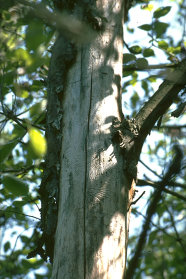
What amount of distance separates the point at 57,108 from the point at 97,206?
70cm

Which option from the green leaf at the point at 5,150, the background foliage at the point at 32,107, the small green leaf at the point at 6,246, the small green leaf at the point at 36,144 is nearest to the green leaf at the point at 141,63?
the background foliage at the point at 32,107

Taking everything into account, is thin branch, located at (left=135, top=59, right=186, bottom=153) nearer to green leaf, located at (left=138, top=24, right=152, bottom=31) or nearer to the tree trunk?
the tree trunk

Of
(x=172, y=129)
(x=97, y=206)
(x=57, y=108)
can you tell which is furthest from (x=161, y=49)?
(x=97, y=206)

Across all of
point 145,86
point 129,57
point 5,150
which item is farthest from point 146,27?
point 5,150

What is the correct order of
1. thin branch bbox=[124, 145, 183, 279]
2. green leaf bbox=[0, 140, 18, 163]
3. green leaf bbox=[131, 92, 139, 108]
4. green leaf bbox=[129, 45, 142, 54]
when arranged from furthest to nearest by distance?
green leaf bbox=[131, 92, 139, 108] < green leaf bbox=[129, 45, 142, 54] < green leaf bbox=[0, 140, 18, 163] < thin branch bbox=[124, 145, 183, 279]

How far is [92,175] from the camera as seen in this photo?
1587mm

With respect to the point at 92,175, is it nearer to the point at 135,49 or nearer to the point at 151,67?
the point at 151,67

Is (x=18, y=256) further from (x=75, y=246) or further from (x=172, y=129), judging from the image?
(x=75, y=246)

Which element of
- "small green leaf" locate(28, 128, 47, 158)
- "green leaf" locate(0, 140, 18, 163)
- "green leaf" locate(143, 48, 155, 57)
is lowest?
"small green leaf" locate(28, 128, 47, 158)

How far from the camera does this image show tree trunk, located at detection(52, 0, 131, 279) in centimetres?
142

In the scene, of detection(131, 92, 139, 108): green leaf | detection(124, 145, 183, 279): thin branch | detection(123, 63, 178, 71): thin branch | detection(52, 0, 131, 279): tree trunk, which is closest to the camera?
detection(124, 145, 183, 279): thin branch

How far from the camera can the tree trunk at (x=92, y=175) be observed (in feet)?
4.65

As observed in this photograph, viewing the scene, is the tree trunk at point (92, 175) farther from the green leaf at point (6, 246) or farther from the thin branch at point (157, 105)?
the green leaf at point (6, 246)

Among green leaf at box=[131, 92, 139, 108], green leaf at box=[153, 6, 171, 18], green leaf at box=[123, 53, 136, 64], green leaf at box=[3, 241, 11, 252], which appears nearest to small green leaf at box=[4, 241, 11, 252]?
green leaf at box=[3, 241, 11, 252]
